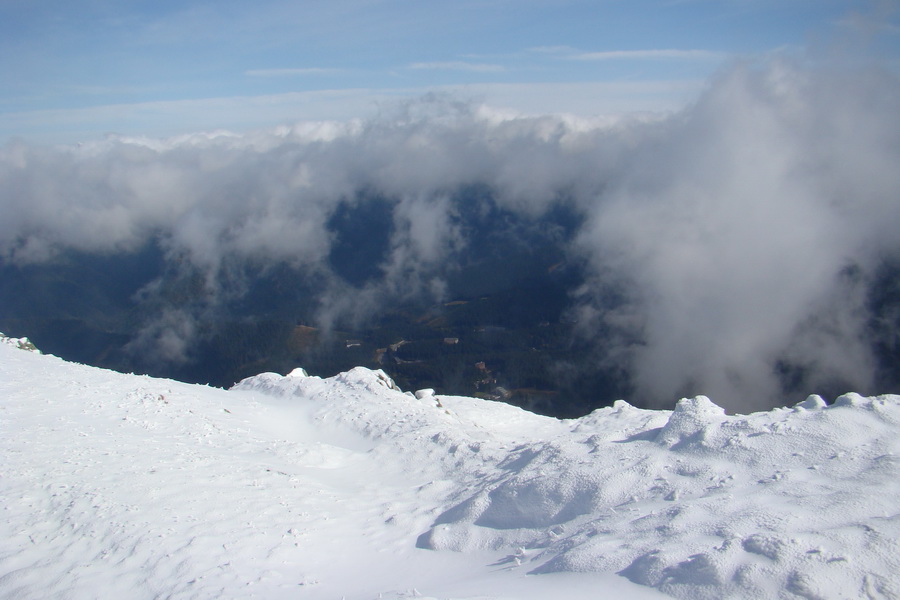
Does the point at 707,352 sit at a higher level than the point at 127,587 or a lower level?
lower

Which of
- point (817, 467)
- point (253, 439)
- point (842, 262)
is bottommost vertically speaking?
point (842, 262)

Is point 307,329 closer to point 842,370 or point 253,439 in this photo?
point 842,370

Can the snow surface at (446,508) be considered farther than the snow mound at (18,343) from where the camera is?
No

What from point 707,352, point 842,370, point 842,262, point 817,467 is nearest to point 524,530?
point 817,467

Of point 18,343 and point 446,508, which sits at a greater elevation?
point 18,343

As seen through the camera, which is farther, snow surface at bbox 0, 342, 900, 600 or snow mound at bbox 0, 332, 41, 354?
snow mound at bbox 0, 332, 41, 354

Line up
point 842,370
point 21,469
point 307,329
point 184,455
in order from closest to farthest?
point 21,469 < point 184,455 < point 842,370 < point 307,329

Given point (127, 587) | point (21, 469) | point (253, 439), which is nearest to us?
point (127, 587)

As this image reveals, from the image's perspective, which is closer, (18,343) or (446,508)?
(446,508)
